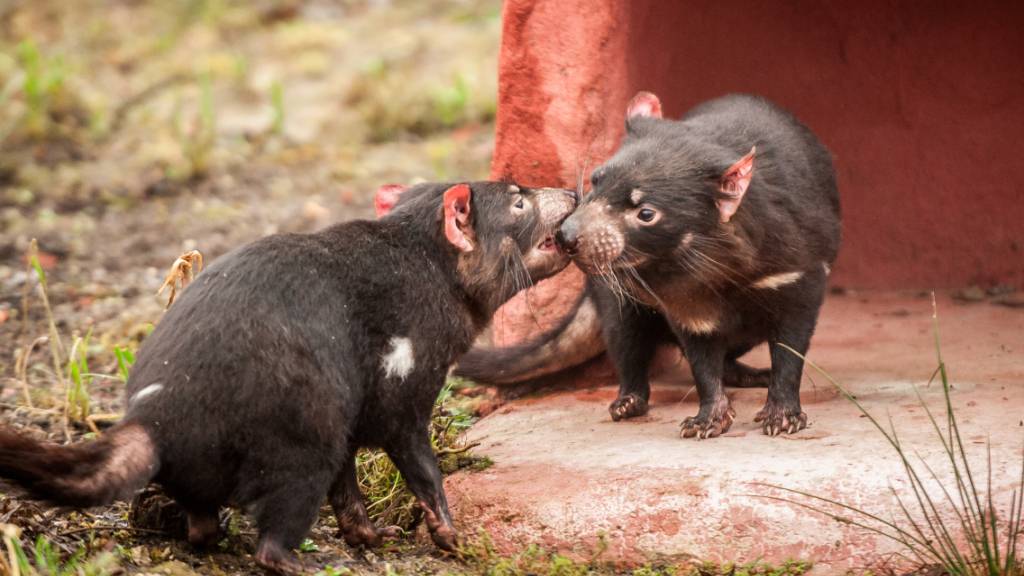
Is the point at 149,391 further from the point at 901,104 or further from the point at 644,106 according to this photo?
the point at 901,104

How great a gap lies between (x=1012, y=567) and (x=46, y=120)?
22.2 feet

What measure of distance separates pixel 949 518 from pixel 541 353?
6.02 feet

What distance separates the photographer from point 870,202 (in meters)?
6.11

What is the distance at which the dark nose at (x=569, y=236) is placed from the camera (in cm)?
408

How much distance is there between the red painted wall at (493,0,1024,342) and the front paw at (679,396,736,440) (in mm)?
1556

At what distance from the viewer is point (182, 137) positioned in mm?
8258

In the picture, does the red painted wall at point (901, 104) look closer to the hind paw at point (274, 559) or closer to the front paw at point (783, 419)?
the front paw at point (783, 419)

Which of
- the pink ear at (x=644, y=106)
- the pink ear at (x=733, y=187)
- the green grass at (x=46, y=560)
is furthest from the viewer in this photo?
the pink ear at (x=644, y=106)

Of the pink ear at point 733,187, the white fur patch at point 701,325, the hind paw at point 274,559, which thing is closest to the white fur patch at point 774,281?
the white fur patch at point 701,325

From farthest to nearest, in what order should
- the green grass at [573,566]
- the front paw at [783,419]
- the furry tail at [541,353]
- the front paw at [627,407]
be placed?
the furry tail at [541,353] < the front paw at [627,407] < the front paw at [783,419] < the green grass at [573,566]

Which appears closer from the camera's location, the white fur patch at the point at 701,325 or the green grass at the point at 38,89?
the white fur patch at the point at 701,325

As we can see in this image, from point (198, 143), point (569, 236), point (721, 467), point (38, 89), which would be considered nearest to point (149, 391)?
point (569, 236)

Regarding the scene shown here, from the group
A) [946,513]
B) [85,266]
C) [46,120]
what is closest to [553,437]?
[946,513]

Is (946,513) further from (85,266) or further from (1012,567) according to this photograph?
(85,266)
